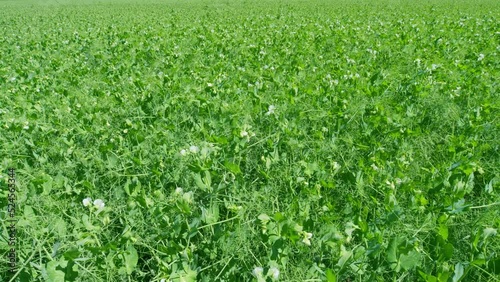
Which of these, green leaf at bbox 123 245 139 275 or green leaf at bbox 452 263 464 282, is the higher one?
green leaf at bbox 452 263 464 282

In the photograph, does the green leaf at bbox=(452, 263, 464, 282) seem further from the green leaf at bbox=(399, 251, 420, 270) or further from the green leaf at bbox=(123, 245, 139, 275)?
the green leaf at bbox=(123, 245, 139, 275)

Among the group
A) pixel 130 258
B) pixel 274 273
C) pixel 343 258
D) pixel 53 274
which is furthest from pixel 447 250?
pixel 53 274

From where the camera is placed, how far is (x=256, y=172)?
293 cm

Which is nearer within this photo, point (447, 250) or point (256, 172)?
point (447, 250)

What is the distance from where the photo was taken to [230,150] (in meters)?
2.80

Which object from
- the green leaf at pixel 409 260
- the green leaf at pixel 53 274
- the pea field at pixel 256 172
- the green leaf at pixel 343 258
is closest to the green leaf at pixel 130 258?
the pea field at pixel 256 172

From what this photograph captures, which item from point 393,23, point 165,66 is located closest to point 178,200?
point 165,66

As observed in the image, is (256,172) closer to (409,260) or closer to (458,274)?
(409,260)

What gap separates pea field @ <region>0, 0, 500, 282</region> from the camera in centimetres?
190

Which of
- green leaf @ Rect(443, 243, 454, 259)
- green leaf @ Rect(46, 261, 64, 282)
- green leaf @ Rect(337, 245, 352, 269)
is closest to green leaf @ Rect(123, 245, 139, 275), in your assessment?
green leaf @ Rect(46, 261, 64, 282)

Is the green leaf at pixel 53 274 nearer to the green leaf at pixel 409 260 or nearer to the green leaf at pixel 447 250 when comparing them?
the green leaf at pixel 409 260

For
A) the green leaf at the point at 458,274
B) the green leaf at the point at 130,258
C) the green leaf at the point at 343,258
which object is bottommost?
the green leaf at the point at 130,258

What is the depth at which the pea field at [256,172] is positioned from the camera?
1.90 metres

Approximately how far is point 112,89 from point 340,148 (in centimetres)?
317
